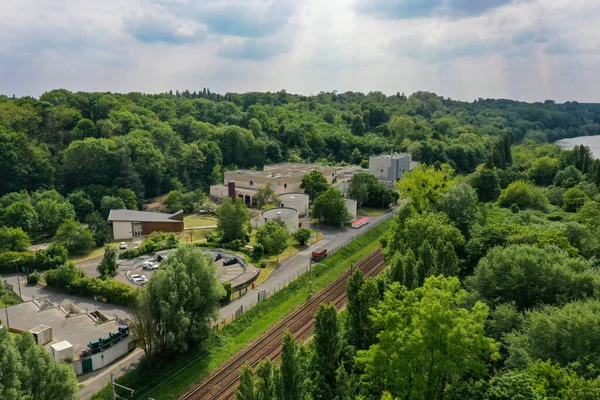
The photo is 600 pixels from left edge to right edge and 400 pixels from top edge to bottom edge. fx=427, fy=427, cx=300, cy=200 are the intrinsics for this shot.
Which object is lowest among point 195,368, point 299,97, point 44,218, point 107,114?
point 195,368

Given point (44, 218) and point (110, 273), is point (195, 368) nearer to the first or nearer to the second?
point (110, 273)

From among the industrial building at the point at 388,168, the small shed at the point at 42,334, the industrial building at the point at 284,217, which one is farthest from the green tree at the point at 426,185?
the small shed at the point at 42,334

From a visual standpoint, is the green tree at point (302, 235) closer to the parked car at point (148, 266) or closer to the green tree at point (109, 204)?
the parked car at point (148, 266)

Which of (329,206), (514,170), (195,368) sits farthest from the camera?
(514,170)

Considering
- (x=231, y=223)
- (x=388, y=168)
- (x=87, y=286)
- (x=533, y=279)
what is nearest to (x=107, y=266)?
(x=87, y=286)

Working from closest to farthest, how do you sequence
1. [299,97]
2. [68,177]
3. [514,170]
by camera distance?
[68,177]
[514,170]
[299,97]

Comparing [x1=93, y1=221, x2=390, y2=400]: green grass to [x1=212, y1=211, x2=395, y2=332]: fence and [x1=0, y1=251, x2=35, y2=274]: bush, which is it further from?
[x1=0, y1=251, x2=35, y2=274]: bush

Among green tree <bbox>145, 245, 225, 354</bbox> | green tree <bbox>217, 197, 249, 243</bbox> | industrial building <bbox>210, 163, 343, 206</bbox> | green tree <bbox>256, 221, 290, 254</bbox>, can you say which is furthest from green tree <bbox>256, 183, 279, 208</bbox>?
green tree <bbox>145, 245, 225, 354</bbox>

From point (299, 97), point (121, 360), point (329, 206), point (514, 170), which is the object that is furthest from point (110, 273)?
point (299, 97)
